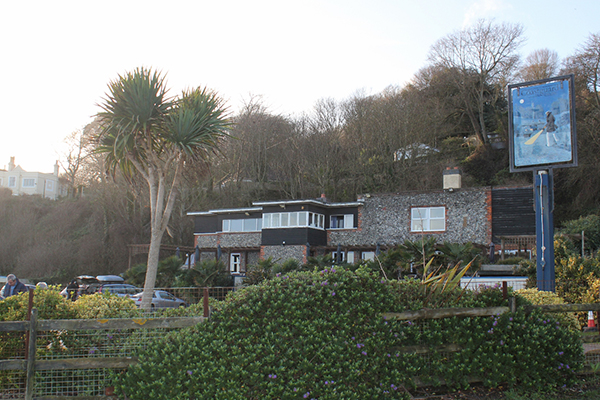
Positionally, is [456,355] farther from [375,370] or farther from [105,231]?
[105,231]

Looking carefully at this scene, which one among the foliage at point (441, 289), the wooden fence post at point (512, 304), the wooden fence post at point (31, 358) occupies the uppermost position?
the foliage at point (441, 289)

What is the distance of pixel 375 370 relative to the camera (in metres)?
5.71

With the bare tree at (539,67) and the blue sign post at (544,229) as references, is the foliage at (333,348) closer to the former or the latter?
the blue sign post at (544,229)

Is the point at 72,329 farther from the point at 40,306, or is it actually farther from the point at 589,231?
the point at 589,231

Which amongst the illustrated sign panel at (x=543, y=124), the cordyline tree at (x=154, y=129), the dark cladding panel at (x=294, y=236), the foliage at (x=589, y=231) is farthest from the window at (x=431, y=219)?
the cordyline tree at (x=154, y=129)

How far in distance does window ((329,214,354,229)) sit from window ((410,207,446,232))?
4005 millimetres

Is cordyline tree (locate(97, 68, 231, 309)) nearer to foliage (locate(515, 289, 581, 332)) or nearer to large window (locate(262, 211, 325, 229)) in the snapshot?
foliage (locate(515, 289, 581, 332))

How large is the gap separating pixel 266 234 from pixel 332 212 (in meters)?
4.49

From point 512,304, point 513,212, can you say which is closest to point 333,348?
point 512,304

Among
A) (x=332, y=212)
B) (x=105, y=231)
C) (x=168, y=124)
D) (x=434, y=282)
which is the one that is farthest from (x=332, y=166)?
(x=434, y=282)

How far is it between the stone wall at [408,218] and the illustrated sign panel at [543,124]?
1454 centimetres

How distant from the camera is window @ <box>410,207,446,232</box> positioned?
89.8 feet

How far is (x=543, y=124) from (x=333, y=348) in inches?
364

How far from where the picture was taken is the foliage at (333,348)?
546 centimetres
